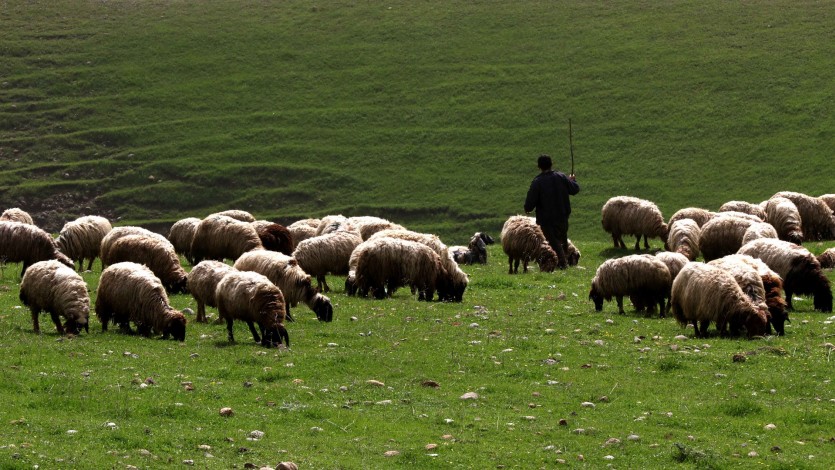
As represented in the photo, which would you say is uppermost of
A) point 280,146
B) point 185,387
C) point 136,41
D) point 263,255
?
point 136,41

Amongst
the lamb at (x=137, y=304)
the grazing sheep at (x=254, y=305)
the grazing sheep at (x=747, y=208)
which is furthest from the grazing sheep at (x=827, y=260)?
the lamb at (x=137, y=304)

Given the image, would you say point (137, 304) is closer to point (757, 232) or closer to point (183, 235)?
point (183, 235)

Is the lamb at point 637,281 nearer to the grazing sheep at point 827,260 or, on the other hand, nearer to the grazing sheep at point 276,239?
the grazing sheep at point 827,260

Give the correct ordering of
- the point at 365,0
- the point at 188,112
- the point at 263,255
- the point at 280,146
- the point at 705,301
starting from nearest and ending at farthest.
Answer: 1. the point at 705,301
2. the point at 263,255
3. the point at 280,146
4. the point at 188,112
5. the point at 365,0

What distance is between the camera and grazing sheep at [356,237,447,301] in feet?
75.6

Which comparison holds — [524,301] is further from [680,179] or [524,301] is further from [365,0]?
[365,0]

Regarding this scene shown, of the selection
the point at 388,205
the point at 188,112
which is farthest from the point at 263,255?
the point at 188,112

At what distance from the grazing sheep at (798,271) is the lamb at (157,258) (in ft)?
34.5

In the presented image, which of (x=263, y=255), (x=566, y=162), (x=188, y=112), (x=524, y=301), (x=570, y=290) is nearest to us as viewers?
(x=263, y=255)

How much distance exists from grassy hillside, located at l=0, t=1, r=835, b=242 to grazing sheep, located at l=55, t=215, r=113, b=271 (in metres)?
25.4

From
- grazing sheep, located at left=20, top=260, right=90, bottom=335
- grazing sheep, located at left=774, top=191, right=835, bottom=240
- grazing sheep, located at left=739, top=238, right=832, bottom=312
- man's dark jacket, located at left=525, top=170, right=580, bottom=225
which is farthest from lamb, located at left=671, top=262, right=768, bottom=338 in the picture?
grazing sheep, located at left=774, top=191, right=835, bottom=240

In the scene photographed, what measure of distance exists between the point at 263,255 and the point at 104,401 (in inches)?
297

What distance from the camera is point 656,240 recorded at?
122ft

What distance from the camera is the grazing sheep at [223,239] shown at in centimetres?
2605
